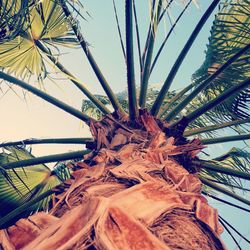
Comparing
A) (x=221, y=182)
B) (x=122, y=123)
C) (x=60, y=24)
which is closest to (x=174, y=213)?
(x=122, y=123)

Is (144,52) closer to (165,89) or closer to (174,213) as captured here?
(165,89)

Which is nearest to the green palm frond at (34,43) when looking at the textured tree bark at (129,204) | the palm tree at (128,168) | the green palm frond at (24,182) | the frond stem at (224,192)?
the palm tree at (128,168)

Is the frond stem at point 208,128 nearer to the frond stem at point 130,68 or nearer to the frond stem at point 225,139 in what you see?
the frond stem at point 225,139

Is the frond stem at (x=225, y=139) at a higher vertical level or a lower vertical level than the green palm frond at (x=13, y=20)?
lower

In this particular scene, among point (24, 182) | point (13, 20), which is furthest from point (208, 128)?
point (13, 20)

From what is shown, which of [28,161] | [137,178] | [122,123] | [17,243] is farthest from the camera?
[28,161]

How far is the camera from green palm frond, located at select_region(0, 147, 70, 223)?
4031 millimetres

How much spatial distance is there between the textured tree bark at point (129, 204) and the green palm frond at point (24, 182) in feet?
5.41

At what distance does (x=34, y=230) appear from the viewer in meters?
1.56

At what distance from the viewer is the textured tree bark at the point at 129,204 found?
1309 mm

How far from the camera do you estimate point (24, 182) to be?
13.8ft

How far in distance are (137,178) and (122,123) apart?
935mm

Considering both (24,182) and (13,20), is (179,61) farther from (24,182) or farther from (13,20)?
(24,182)

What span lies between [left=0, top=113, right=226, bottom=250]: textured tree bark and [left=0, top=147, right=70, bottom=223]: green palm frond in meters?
1.65
